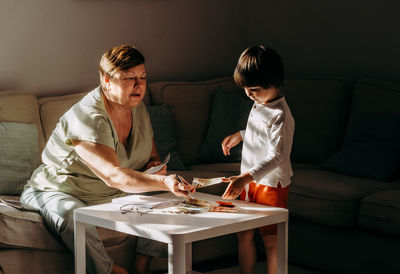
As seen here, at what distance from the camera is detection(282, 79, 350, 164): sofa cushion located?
3.68 metres

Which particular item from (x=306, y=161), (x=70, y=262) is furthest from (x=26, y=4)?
(x=306, y=161)

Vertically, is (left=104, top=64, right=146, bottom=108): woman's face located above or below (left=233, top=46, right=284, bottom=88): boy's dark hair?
below

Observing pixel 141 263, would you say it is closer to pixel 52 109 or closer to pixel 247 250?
pixel 247 250

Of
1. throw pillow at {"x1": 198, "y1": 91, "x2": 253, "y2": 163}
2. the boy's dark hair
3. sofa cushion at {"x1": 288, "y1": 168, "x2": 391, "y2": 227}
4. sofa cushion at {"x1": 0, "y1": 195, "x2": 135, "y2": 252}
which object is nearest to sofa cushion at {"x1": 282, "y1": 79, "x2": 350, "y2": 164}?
throw pillow at {"x1": 198, "y1": 91, "x2": 253, "y2": 163}

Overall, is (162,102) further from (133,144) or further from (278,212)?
(278,212)

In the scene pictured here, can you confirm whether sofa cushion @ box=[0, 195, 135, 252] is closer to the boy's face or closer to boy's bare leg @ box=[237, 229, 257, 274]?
boy's bare leg @ box=[237, 229, 257, 274]

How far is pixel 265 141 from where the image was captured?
245cm

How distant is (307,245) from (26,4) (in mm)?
1939

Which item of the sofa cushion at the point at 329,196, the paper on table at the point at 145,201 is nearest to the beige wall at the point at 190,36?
the sofa cushion at the point at 329,196

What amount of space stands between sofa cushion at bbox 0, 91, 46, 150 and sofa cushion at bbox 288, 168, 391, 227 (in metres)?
1.27

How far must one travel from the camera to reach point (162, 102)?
12.2 ft

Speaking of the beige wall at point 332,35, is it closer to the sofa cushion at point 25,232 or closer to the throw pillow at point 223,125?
the throw pillow at point 223,125

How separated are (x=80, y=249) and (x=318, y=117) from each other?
1.90 metres

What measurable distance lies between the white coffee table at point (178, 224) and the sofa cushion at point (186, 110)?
1323mm
